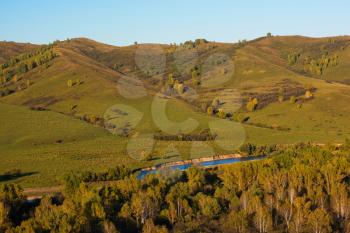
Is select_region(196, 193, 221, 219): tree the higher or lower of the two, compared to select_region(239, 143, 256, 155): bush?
higher

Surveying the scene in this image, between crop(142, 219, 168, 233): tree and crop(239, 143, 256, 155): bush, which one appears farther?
crop(239, 143, 256, 155): bush

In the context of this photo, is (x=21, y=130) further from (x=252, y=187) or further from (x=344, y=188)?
(x=344, y=188)

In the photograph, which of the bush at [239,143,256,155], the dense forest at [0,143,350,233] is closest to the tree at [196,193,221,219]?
the dense forest at [0,143,350,233]

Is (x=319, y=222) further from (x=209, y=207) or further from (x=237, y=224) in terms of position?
(x=209, y=207)

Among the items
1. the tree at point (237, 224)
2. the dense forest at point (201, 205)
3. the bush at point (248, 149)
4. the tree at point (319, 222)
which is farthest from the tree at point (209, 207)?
the bush at point (248, 149)

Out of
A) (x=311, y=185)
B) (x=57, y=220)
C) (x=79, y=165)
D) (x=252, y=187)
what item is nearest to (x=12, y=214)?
(x=57, y=220)

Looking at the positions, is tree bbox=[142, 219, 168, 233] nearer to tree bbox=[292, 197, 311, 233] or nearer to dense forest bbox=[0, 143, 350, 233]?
dense forest bbox=[0, 143, 350, 233]

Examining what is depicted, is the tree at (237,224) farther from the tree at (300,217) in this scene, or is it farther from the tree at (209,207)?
the tree at (300,217)

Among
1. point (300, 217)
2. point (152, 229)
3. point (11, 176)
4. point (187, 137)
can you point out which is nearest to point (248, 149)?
point (187, 137)

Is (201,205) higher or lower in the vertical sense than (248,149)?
higher
